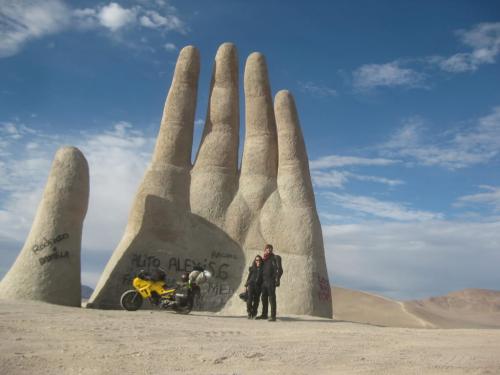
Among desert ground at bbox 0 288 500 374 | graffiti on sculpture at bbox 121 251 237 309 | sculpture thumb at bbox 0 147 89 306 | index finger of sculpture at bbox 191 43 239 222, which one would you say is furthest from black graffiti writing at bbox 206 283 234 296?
desert ground at bbox 0 288 500 374

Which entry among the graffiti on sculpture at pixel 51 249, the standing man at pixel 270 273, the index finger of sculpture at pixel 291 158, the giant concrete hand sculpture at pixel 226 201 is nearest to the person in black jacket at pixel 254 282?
the standing man at pixel 270 273

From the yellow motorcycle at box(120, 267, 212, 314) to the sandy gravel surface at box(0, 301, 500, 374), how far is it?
118 inches

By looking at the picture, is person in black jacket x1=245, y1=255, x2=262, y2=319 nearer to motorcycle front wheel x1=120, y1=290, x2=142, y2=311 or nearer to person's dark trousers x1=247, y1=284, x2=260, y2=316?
person's dark trousers x1=247, y1=284, x2=260, y2=316

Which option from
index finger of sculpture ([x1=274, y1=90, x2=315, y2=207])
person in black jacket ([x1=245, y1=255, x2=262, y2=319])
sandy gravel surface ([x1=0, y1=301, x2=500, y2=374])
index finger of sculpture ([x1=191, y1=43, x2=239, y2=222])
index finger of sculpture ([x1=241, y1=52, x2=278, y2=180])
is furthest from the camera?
index finger of sculpture ([x1=241, y1=52, x2=278, y2=180])

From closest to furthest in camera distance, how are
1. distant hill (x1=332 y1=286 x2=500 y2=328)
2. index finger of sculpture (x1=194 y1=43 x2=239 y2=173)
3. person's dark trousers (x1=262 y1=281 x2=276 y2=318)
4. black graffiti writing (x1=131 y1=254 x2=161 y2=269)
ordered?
person's dark trousers (x1=262 y1=281 x2=276 y2=318), black graffiti writing (x1=131 y1=254 x2=161 y2=269), index finger of sculpture (x1=194 y1=43 x2=239 y2=173), distant hill (x1=332 y1=286 x2=500 y2=328)

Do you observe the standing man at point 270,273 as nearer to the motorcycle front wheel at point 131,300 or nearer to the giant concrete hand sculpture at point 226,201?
the motorcycle front wheel at point 131,300

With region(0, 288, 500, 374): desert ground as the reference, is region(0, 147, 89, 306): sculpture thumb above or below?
above

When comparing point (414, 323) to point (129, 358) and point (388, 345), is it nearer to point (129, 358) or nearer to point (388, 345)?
point (388, 345)

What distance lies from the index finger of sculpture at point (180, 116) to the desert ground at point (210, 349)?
8.78m

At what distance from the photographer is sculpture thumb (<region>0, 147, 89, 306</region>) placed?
40.8 ft

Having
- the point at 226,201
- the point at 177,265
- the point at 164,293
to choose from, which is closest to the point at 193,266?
the point at 177,265

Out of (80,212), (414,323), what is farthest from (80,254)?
(414,323)

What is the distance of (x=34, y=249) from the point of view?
42.1 feet

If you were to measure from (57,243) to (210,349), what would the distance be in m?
7.94
